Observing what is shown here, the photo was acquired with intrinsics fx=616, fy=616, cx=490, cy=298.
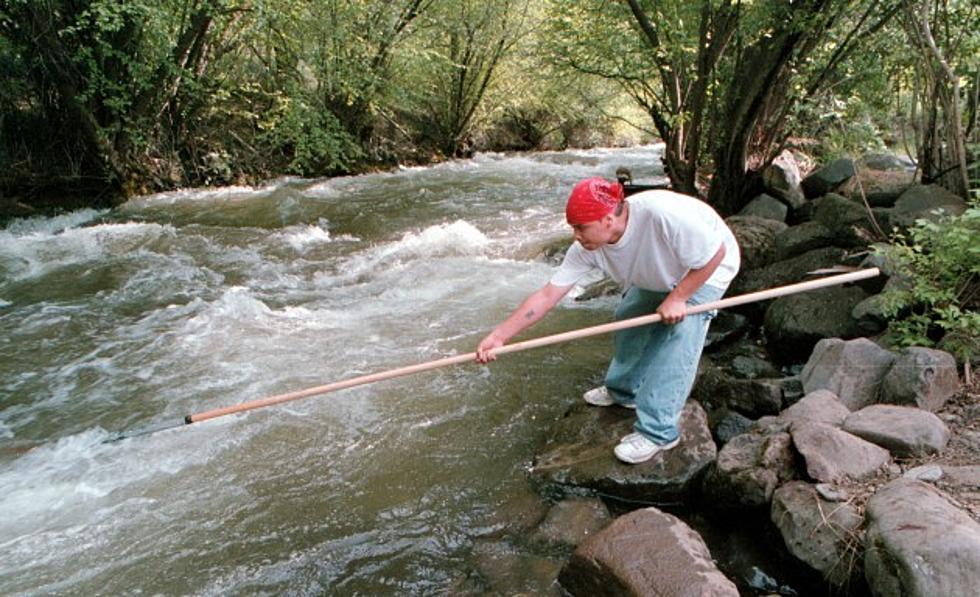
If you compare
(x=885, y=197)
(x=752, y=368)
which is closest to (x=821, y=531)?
(x=752, y=368)

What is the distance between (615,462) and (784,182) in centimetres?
609

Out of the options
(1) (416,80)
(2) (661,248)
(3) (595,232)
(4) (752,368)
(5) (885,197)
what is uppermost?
(1) (416,80)

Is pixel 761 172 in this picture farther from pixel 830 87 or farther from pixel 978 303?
pixel 978 303

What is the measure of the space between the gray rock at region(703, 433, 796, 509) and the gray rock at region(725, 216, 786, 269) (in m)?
3.51

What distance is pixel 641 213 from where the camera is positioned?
3100 mm

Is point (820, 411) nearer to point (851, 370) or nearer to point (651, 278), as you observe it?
point (851, 370)

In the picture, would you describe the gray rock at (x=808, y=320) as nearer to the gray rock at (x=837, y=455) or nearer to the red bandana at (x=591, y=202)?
the gray rock at (x=837, y=455)

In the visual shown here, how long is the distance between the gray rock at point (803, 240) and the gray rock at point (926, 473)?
3.78 m

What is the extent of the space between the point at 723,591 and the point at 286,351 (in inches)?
169

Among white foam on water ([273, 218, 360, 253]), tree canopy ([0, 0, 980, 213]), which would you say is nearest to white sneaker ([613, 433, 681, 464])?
tree canopy ([0, 0, 980, 213])

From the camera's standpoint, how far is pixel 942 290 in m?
3.83

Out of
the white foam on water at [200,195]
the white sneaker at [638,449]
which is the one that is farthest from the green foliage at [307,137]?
the white sneaker at [638,449]

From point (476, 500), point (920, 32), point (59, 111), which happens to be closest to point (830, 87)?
point (920, 32)

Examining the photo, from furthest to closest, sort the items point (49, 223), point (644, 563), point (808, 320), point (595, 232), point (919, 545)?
point (49, 223)
point (808, 320)
point (595, 232)
point (644, 563)
point (919, 545)
